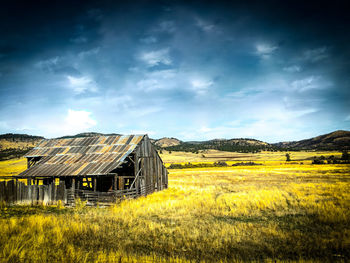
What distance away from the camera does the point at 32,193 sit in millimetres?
16516

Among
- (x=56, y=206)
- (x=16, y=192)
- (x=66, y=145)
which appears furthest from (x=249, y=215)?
(x=66, y=145)

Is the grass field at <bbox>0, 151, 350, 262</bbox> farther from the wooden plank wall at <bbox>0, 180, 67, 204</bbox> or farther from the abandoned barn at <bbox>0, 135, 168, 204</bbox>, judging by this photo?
the wooden plank wall at <bbox>0, 180, 67, 204</bbox>

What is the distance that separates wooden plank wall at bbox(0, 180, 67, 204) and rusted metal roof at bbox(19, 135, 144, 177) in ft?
5.03

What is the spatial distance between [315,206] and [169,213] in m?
8.60

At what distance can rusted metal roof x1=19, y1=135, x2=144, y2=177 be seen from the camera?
17.7 metres

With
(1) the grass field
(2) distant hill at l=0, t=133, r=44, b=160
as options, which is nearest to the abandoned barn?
(1) the grass field

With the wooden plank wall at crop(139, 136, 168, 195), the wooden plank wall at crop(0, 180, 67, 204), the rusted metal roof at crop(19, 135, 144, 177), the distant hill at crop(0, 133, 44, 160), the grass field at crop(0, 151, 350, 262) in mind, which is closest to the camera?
the grass field at crop(0, 151, 350, 262)

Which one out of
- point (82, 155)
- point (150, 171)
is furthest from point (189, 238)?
point (82, 155)

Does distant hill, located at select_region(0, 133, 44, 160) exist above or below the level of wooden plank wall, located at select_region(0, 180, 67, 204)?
above

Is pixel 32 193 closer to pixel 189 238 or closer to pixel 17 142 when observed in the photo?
pixel 189 238

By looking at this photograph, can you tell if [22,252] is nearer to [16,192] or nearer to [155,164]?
[16,192]

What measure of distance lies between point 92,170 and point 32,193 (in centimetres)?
484

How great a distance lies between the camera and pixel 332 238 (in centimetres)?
750

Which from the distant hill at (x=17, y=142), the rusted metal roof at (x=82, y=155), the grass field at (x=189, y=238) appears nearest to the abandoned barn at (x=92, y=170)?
the rusted metal roof at (x=82, y=155)
